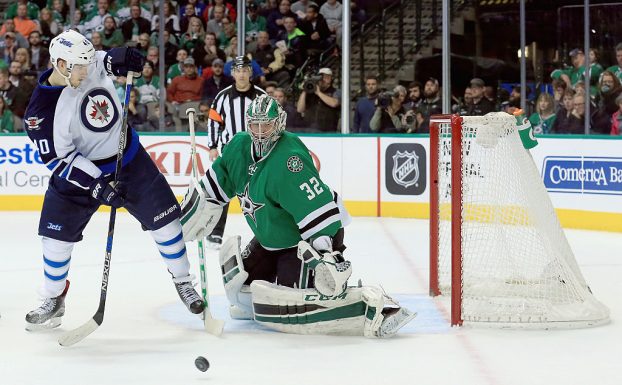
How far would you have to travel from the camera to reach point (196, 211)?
427 centimetres

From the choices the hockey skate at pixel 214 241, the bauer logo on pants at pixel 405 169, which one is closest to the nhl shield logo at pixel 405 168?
the bauer logo on pants at pixel 405 169

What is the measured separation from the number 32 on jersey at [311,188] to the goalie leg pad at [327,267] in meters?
0.19

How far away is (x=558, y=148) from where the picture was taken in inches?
307

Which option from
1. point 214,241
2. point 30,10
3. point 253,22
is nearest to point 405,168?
point 253,22

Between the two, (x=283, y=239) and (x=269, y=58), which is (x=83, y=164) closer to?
(x=283, y=239)

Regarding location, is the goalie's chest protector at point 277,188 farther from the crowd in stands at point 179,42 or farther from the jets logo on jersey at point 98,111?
the crowd in stands at point 179,42

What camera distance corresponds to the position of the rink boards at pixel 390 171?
7.64m

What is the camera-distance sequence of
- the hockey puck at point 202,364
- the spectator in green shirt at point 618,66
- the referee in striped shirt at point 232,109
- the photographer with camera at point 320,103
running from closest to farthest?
the hockey puck at point 202,364
the referee in striped shirt at point 232,109
the spectator in green shirt at point 618,66
the photographer with camera at point 320,103

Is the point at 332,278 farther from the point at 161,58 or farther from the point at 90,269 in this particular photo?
the point at 161,58

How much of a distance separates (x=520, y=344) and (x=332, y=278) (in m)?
0.71

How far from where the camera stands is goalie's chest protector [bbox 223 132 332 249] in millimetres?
4008

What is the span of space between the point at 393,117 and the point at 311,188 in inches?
195

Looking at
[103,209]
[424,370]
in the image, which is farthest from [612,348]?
[103,209]

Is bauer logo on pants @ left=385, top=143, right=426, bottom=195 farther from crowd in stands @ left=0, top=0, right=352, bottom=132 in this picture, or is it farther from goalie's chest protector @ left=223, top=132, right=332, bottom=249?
goalie's chest protector @ left=223, top=132, right=332, bottom=249
